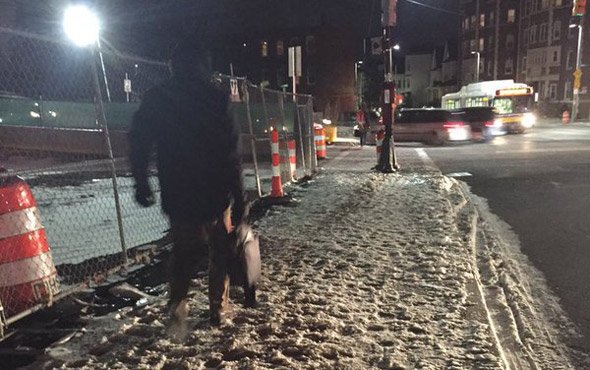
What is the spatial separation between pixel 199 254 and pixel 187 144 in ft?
2.77

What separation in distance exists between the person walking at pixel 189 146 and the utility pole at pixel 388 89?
9.58 metres

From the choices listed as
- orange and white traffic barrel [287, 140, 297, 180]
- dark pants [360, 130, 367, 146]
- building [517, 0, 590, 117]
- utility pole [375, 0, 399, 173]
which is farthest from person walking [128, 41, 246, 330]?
building [517, 0, 590, 117]

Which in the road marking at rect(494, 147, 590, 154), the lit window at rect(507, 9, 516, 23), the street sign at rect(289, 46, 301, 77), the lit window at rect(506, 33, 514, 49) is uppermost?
the lit window at rect(507, 9, 516, 23)

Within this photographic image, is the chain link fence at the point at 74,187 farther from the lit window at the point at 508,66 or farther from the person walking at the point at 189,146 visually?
the lit window at the point at 508,66

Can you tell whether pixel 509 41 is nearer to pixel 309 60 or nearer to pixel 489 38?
pixel 489 38

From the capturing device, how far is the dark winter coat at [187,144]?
3346 millimetres

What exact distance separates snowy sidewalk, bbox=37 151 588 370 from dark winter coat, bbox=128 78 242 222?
3.27 feet

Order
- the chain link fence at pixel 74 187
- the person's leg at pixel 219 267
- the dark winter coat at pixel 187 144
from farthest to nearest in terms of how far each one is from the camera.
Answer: the chain link fence at pixel 74 187
the person's leg at pixel 219 267
the dark winter coat at pixel 187 144

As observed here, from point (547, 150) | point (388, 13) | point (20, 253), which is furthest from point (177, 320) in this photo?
point (547, 150)

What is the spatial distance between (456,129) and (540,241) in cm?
1738

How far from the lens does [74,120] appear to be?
2105cm

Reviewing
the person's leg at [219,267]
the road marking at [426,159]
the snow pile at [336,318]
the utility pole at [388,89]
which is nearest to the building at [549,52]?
the road marking at [426,159]

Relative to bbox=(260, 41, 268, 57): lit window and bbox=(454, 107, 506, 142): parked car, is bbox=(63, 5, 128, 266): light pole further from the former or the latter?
bbox=(260, 41, 268, 57): lit window

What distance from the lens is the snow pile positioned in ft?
11.0
